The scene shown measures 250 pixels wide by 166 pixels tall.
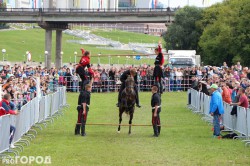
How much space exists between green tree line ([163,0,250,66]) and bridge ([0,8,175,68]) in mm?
2657

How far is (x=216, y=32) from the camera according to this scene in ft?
268

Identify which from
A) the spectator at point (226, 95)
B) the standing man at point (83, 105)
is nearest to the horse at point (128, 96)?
the standing man at point (83, 105)

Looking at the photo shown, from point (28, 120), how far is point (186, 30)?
232ft

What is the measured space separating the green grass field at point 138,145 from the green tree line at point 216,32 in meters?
43.0

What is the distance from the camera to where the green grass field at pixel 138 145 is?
1920cm

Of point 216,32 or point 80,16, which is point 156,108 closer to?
point 216,32

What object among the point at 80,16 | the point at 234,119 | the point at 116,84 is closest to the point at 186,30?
the point at 80,16

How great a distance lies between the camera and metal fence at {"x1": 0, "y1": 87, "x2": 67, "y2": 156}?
19.3m

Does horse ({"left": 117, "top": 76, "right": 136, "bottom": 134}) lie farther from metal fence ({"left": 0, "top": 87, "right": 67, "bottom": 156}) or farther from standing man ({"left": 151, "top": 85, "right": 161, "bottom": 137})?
metal fence ({"left": 0, "top": 87, "right": 67, "bottom": 156})

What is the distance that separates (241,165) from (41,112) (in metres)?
12.8

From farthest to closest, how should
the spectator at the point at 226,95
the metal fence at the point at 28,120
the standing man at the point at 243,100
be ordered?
1. the spectator at the point at 226,95
2. the standing man at the point at 243,100
3. the metal fence at the point at 28,120

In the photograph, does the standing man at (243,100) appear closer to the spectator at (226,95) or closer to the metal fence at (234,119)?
the metal fence at (234,119)

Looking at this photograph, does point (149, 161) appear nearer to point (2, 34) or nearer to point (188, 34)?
point (188, 34)

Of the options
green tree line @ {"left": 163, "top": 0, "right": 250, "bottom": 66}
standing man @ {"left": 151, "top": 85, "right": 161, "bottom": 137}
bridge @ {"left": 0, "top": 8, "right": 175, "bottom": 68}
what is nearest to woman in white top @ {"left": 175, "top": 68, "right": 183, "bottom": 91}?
green tree line @ {"left": 163, "top": 0, "right": 250, "bottom": 66}
